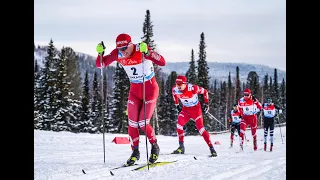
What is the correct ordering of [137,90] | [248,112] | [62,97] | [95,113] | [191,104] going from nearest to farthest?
[137,90] < [191,104] < [248,112] < [62,97] < [95,113]

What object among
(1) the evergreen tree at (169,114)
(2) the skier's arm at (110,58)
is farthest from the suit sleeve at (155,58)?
(1) the evergreen tree at (169,114)

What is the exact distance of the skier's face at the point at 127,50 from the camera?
215 inches

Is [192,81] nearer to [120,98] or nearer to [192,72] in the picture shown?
[192,72]

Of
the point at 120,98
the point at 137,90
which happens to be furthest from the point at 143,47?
the point at 120,98

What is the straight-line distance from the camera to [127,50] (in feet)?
18.0

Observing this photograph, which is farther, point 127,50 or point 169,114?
point 169,114

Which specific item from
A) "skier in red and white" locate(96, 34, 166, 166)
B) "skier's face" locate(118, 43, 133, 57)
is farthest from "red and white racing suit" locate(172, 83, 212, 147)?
"skier's face" locate(118, 43, 133, 57)

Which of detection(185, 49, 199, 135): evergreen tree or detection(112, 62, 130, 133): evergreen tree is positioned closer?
→ detection(112, 62, 130, 133): evergreen tree

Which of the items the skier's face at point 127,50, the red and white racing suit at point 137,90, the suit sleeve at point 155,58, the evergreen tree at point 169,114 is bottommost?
the evergreen tree at point 169,114

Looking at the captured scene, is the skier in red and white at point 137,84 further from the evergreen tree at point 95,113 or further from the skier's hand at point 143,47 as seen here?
the evergreen tree at point 95,113

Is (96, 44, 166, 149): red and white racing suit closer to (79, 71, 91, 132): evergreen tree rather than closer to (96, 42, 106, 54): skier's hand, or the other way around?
(96, 42, 106, 54): skier's hand

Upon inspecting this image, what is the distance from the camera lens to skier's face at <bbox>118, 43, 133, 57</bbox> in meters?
5.46
